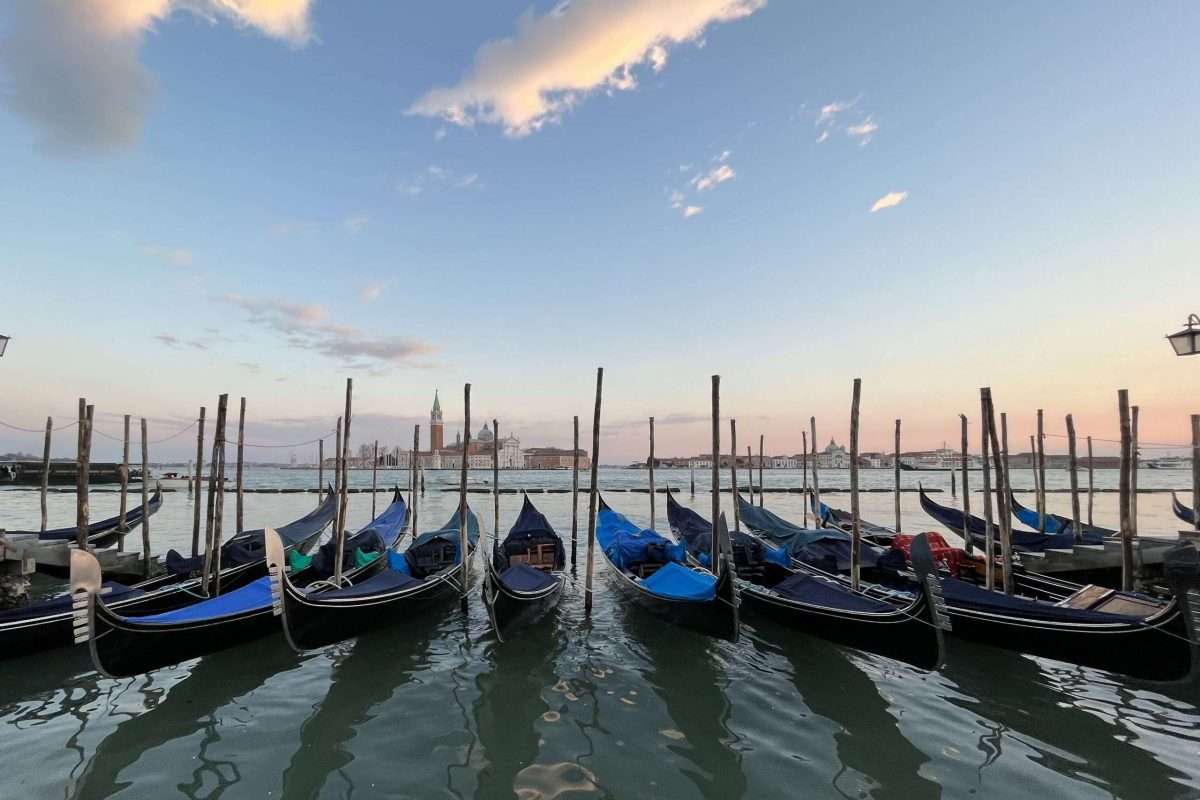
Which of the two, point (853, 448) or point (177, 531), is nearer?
point (853, 448)

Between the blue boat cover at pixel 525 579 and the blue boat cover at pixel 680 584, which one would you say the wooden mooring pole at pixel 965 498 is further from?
the blue boat cover at pixel 525 579

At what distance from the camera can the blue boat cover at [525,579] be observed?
758 centimetres

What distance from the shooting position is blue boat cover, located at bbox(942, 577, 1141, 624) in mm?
5391

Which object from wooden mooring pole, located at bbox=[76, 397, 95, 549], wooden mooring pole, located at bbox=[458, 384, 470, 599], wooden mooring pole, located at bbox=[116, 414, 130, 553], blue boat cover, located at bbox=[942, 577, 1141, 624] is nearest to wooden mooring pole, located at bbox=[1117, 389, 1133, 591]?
blue boat cover, located at bbox=[942, 577, 1141, 624]

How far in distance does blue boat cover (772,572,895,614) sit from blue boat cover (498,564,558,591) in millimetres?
3150

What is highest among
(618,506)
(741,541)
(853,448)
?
(853,448)

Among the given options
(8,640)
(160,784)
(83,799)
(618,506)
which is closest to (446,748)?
(160,784)

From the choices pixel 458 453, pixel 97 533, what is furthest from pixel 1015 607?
pixel 458 453

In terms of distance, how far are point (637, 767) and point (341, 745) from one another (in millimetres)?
2417

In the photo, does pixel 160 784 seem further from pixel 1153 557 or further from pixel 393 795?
pixel 1153 557

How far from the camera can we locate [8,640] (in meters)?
5.96

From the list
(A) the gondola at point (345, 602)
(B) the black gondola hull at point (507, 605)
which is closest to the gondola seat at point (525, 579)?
(B) the black gondola hull at point (507, 605)

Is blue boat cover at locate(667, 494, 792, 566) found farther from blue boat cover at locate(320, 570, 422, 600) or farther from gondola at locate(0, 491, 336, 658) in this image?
gondola at locate(0, 491, 336, 658)

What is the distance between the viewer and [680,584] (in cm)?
741
